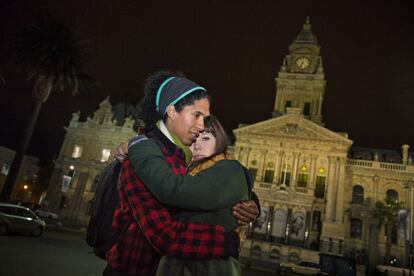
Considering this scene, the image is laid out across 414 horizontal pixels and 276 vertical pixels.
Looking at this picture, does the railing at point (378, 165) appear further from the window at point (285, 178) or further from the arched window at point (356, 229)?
the window at point (285, 178)

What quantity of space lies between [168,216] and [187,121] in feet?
2.72

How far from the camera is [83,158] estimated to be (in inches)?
2032

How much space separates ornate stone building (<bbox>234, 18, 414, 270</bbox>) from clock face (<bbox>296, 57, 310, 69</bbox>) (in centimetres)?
961

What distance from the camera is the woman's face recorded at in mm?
3232

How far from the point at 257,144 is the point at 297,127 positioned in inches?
236

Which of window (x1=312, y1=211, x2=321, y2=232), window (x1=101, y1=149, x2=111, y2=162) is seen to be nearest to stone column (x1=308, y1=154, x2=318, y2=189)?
window (x1=312, y1=211, x2=321, y2=232)

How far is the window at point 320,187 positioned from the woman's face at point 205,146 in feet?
138

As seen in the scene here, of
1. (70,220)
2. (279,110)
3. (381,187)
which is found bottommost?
(70,220)

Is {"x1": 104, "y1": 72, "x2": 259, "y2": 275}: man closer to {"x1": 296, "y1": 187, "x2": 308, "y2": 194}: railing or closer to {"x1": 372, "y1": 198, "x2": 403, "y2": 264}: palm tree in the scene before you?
{"x1": 296, "y1": 187, "x2": 308, "y2": 194}: railing

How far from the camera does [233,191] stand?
91.0 inches

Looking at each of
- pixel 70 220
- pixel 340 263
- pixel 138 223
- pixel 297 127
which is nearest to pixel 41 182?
pixel 70 220

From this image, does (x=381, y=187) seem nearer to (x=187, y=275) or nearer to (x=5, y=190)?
(x=5, y=190)

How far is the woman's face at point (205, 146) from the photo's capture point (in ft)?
10.6

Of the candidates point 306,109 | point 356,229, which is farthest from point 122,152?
point 306,109
